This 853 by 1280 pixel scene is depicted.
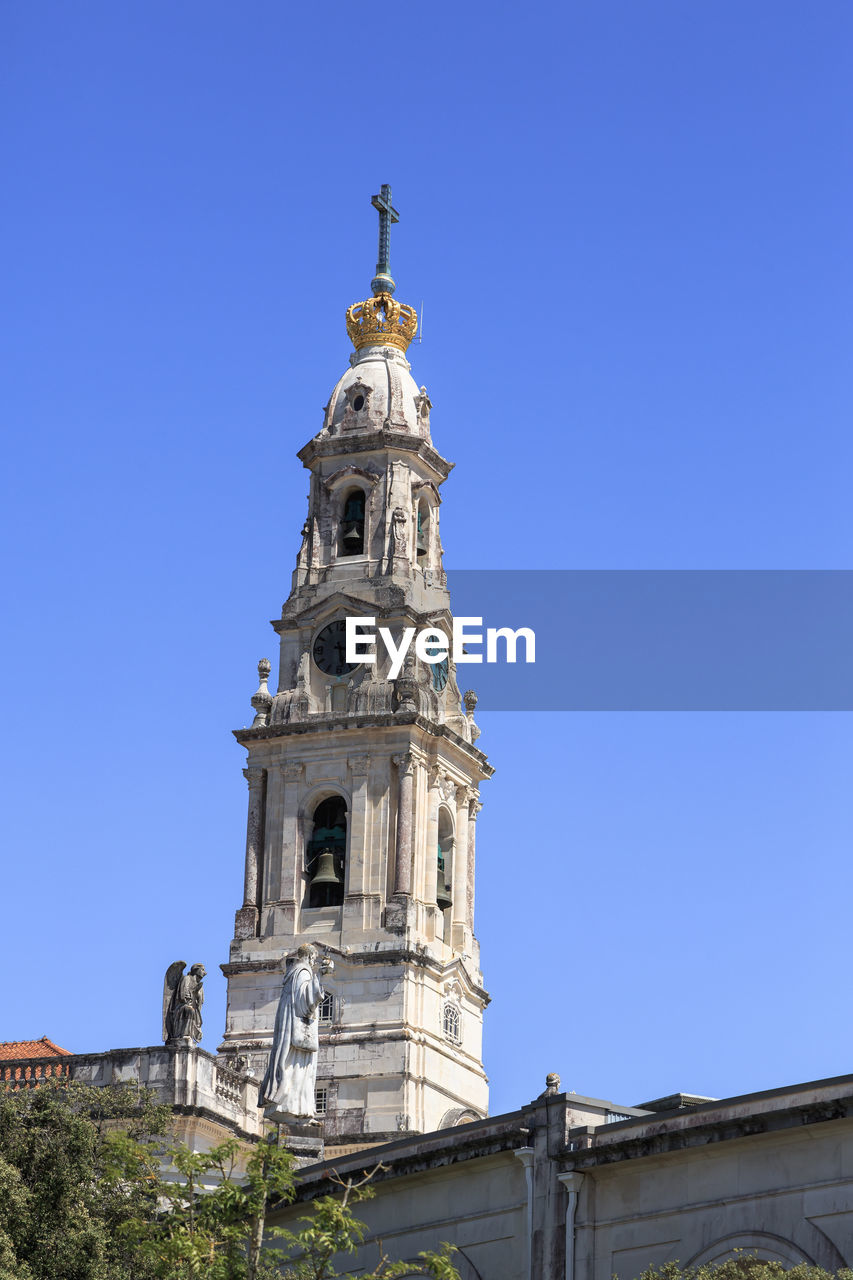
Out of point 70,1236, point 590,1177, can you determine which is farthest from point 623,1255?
point 70,1236

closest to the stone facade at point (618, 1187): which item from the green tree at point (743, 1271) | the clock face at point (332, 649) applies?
the green tree at point (743, 1271)

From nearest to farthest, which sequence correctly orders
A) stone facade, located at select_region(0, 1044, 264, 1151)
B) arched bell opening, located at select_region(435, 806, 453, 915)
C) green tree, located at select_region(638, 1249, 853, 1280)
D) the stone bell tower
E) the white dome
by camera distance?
green tree, located at select_region(638, 1249, 853, 1280), stone facade, located at select_region(0, 1044, 264, 1151), the stone bell tower, arched bell opening, located at select_region(435, 806, 453, 915), the white dome

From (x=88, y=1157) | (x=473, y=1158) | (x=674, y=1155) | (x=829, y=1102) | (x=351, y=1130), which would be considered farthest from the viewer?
(x=351, y=1130)

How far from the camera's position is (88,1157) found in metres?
39.0

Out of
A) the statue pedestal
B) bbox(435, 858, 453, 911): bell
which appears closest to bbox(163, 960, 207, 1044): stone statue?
the statue pedestal

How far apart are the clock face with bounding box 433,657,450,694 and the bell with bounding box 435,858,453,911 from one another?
5755 mm

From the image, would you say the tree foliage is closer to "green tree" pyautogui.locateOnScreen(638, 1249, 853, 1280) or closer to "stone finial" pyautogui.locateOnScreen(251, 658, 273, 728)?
"green tree" pyautogui.locateOnScreen(638, 1249, 853, 1280)

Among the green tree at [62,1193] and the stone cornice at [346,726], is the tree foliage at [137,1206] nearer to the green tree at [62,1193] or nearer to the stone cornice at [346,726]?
the green tree at [62,1193]

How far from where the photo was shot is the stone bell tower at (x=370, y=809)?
6900 centimetres

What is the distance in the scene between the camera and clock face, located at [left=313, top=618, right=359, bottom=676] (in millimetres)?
74312

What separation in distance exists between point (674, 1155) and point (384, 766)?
132 ft

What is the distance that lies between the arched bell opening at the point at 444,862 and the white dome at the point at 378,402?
13.0 m

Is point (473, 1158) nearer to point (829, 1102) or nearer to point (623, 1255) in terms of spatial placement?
point (623, 1255)

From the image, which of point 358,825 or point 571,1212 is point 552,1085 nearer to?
point 571,1212
